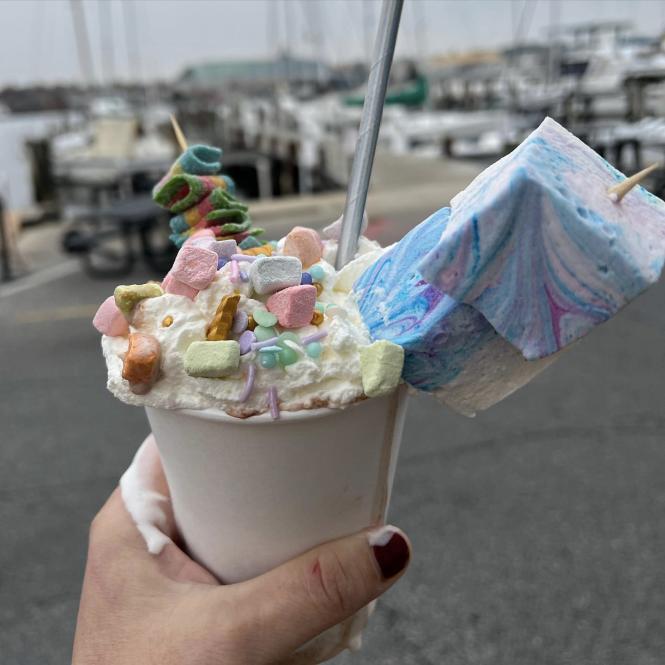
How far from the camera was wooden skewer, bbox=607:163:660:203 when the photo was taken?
0.78 m

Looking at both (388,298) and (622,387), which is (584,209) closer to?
(388,298)

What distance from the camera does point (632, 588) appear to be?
2.23 meters

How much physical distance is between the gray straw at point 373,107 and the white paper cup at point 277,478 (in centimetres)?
28

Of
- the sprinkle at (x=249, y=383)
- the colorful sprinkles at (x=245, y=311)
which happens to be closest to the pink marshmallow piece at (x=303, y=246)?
the colorful sprinkles at (x=245, y=311)

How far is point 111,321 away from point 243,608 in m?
0.42

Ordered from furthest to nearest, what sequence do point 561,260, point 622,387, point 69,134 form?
point 69,134 < point 622,387 < point 561,260

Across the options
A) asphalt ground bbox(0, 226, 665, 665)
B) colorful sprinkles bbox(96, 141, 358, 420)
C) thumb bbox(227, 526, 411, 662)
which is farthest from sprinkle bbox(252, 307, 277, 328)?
asphalt ground bbox(0, 226, 665, 665)

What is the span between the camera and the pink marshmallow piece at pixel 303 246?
1.04 meters

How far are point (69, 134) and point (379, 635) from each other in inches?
541

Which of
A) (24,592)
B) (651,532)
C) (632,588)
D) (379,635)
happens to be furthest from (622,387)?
(24,592)

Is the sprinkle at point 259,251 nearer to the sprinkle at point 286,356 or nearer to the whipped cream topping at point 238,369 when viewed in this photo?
the whipped cream topping at point 238,369

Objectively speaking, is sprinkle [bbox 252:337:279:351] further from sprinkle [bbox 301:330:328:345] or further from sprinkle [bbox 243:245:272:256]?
sprinkle [bbox 243:245:272:256]

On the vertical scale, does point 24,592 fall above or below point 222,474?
below

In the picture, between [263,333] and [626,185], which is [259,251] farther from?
[626,185]
